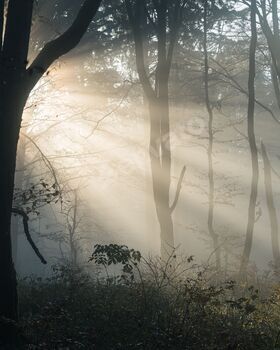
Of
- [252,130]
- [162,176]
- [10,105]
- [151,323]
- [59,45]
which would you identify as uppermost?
[59,45]

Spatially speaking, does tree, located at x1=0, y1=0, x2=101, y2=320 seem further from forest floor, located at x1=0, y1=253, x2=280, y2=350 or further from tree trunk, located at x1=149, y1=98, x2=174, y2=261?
tree trunk, located at x1=149, y1=98, x2=174, y2=261

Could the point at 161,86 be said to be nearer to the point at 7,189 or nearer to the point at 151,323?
the point at 7,189

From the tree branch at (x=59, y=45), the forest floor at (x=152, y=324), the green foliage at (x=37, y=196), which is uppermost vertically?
the tree branch at (x=59, y=45)

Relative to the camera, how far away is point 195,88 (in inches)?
860

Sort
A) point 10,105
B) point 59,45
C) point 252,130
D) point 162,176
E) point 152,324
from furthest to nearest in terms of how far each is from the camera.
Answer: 1. point 252,130
2. point 162,176
3. point 59,45
4. point 10,105
5. point 152,324

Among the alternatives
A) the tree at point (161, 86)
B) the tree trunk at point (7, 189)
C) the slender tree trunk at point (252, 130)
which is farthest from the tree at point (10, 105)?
the slender tree trunk at point (252, 130)

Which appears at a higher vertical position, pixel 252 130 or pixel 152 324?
pixel 252 130

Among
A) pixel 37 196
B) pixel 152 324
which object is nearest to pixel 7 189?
pixel 152 324

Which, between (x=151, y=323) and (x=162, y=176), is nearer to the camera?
(x=151, y=323)

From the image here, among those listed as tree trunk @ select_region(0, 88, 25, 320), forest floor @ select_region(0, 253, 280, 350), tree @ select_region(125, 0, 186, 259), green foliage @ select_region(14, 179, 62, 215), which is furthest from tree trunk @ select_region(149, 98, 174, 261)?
tree trunk @ select_region(0, 88, 25, 320)

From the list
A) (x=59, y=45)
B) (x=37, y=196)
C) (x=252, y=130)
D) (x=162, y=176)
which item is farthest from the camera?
(x=252, y=130)

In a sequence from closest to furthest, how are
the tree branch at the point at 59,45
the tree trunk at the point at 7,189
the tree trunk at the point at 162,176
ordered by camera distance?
1. the tree trunk at the point at 7,189
2. the tree branch at the point at 59,45
3. the tree trunk at the point at 162,176

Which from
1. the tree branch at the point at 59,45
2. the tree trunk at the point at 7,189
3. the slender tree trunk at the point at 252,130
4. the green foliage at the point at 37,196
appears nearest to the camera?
the tree trunk at the point at 7,189

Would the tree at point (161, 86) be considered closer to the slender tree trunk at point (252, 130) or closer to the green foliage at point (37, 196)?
the slender tree trunk at point (252, 130)
